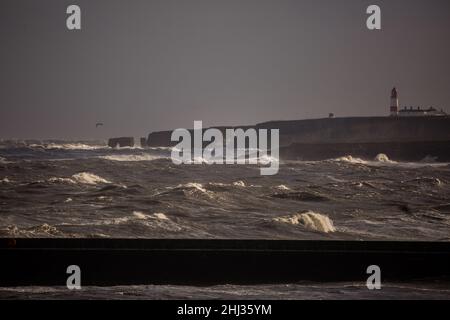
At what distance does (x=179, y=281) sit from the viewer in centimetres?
1527

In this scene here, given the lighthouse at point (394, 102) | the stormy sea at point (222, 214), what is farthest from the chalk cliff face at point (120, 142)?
the stormy sea at point (222, 214)

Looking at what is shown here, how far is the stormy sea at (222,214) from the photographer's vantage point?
1457 cm

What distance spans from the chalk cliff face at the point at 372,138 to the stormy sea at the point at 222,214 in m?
42.3

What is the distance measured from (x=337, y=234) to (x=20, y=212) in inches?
404

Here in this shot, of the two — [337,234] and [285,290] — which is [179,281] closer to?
[285,290]

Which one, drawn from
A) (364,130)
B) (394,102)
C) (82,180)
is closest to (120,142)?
(364,130)

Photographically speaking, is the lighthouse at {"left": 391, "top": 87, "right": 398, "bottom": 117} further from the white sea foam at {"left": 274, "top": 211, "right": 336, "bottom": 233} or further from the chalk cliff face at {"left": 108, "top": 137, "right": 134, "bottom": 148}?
the white sea foam at {"left": 274, "top": 211, "right": 336, "bottom": 233}

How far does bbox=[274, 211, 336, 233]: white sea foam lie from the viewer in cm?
2417

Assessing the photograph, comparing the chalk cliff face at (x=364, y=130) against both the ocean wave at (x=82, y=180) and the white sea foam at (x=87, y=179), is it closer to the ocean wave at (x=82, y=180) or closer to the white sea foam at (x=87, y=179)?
the white sea foam at (x=87, y=179)

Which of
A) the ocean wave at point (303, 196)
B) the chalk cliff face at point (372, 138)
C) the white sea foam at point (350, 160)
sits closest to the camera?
the ocean wave at point (303, 196)

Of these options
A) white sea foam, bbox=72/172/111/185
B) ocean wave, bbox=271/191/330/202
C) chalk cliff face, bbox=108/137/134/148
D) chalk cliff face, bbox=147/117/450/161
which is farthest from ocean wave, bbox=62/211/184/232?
chalk cliff face, bbox=108/137/134/148

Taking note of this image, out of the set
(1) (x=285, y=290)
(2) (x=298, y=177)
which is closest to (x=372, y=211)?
(1) (x=285, y=290)

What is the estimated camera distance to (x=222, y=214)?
27.8 meters

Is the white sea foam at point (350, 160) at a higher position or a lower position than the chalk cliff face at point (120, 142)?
lower
